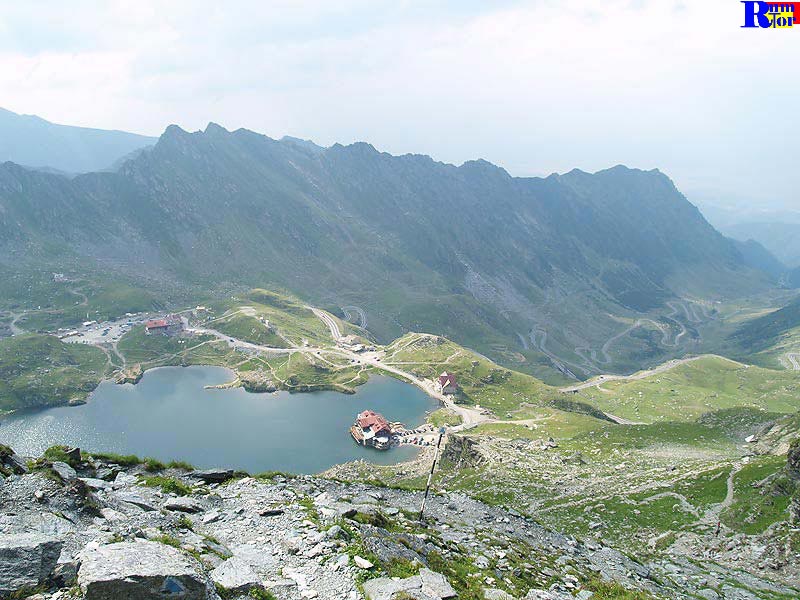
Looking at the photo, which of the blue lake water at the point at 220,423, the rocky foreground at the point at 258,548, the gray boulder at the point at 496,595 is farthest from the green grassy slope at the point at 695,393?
the gray boulder at the point at 496,595

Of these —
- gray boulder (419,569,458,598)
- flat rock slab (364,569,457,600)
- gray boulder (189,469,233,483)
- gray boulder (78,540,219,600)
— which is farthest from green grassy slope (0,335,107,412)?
flat rock slab (364,569,457,600)

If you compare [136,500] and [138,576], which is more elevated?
[138,576]

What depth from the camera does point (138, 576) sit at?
13.6 meters

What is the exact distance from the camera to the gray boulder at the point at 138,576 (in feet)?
43.8

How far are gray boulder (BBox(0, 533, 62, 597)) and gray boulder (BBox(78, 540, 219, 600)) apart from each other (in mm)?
1354

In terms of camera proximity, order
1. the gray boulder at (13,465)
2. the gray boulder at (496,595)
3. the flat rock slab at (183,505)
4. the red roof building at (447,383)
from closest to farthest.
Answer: the gray boulder at (496,595) < the gray boulder at (13,465) < the flat rock slab at (183,505) < the red roof building at (447,383)

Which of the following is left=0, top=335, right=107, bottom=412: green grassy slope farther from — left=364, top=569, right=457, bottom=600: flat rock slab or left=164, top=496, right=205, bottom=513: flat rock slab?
left=364, top=569, right=457, bottom=600: flat rock slab

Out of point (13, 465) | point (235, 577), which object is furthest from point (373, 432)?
point (235, 577)

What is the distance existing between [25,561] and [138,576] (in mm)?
4558

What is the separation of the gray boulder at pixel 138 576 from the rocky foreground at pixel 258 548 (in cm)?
4

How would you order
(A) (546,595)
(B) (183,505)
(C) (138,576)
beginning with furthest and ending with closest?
1. (B) (183,505)
2. (A) (546,595)
3. (C) (138,576)

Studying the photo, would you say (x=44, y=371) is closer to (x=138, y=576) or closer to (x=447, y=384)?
(x=447, y=384)

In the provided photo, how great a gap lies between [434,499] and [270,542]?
2377cm

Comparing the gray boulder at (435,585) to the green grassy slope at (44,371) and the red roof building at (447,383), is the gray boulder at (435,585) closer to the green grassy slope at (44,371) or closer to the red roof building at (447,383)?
the red roof building at (447,383)
